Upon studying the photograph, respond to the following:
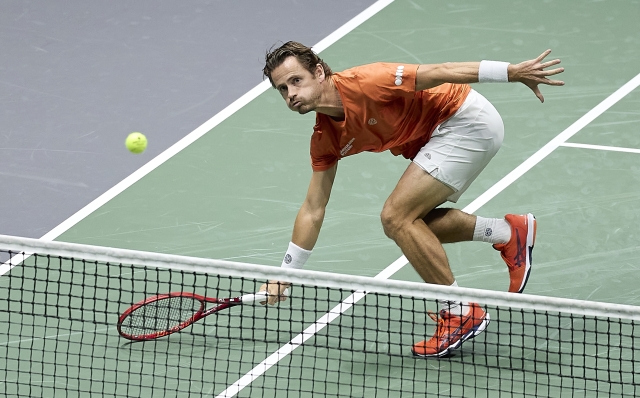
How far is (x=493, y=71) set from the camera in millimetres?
5770

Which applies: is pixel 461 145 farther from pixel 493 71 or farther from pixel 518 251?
pixel 518 251

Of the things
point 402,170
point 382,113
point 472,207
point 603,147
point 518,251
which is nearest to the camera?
point 382,113

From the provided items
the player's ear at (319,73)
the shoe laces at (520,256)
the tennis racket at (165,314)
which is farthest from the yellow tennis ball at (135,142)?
the shoe laces at (520,256)

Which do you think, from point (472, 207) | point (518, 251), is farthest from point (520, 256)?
point (472, 207)

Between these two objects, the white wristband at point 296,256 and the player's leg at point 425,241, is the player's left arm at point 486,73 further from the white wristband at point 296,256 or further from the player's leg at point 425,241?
the white wristband at point 296,256

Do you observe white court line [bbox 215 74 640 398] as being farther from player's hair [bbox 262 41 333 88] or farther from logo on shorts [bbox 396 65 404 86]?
player's hair [bbox 262 41 333 88]

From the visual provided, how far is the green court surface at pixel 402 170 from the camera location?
713 centimetres

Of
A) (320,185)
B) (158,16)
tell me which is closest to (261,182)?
(320,185)

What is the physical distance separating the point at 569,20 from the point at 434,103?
4.59m

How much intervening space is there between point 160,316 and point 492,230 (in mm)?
1964

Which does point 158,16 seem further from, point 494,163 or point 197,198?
point 494,163

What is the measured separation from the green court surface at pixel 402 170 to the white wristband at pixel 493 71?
144 cm

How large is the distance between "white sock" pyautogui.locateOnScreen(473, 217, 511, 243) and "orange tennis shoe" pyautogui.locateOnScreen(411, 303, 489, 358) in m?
0.54

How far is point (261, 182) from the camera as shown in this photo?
8.26m
